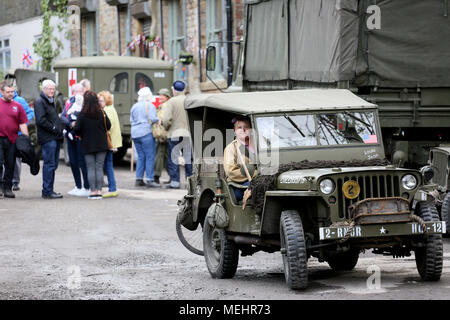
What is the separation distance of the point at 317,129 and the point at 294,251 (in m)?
1.63

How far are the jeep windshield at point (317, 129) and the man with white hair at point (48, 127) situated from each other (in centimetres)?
815

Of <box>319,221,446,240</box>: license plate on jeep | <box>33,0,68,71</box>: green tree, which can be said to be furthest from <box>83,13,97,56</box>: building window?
<box>319,221,446,240</box>: license plate on jeep

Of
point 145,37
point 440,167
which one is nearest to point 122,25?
point 145,37

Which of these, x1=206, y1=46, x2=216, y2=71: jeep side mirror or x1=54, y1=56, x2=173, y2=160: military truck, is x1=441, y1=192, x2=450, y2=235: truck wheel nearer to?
x1=206, y1=46, x2=216, y2=71: jeep side mirror

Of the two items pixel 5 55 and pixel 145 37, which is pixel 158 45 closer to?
pixel 145 37

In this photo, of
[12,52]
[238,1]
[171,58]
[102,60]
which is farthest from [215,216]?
[12,52]

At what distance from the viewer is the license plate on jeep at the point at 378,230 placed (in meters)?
8.33

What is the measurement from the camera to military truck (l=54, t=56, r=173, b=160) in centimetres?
2486

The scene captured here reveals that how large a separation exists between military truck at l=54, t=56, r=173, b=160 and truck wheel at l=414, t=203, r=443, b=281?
632 inches

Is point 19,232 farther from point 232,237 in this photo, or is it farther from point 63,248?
point 232,237

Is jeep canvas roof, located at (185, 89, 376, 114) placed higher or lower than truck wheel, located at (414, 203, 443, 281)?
higher

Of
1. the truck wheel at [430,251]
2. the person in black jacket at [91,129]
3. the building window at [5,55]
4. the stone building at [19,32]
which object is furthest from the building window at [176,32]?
the truck wheel at [430,251]

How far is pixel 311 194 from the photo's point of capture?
8.41 m

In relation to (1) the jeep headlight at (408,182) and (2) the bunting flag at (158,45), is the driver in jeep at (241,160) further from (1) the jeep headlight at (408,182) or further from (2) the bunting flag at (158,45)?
(2) the bunting flag at (158,45)
